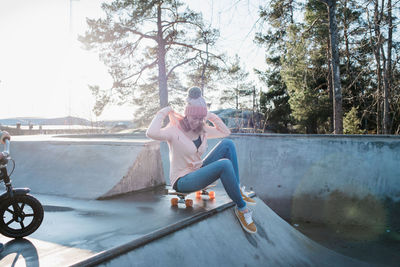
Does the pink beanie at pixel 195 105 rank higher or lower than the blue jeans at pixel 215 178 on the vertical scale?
higher

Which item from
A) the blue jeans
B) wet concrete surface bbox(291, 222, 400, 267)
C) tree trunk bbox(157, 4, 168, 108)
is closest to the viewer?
the blue jeans

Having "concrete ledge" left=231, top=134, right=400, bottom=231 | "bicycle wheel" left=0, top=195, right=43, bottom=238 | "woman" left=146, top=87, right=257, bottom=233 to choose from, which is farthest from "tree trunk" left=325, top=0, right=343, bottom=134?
"bicycle wheel" left=0, top=195, right=43, bottom=238

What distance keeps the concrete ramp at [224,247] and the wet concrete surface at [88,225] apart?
0.14 metres

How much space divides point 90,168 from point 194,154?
7.54 feet

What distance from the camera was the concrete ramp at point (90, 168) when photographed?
14.4 feet

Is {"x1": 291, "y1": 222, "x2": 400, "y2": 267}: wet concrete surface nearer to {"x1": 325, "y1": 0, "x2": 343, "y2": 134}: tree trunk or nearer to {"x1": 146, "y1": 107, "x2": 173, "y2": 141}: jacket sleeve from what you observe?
{"x1": 146, "y1": 107, "x2": 173, "y2": 141}: jacket sleeve

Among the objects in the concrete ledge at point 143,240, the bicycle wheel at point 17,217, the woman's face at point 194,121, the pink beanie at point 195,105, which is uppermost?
the pink beanie at point 195,105

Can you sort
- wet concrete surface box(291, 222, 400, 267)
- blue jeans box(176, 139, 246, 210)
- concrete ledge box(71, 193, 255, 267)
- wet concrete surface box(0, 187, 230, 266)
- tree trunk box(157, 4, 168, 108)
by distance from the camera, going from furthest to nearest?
1. tree trunk box(157, 4, 168, 108)
2. wet concrete surface box(291, 222, 400, 267)
3. blue jeans box(176, 139, 246, 210)
4. wet concrete surface box(0, 187, 230, 266)
5. concrete ledge box(71, 193, 255, 267)

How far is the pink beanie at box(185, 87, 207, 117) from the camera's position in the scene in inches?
120

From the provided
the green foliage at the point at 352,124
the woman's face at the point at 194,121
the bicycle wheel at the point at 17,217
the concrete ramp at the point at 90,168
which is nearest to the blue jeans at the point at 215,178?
the woman's face at the point at 194,121

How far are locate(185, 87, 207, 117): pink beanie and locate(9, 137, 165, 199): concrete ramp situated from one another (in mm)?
1886

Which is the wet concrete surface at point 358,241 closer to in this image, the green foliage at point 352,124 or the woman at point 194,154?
the woman at point 194,154

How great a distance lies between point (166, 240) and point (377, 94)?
10.3 metres

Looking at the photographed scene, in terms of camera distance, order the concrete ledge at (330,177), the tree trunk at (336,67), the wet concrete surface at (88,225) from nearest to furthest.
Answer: the wet concrete surface at (88,225) < the concrete ledge at (330,177) < the tree trunk at (336,67)
